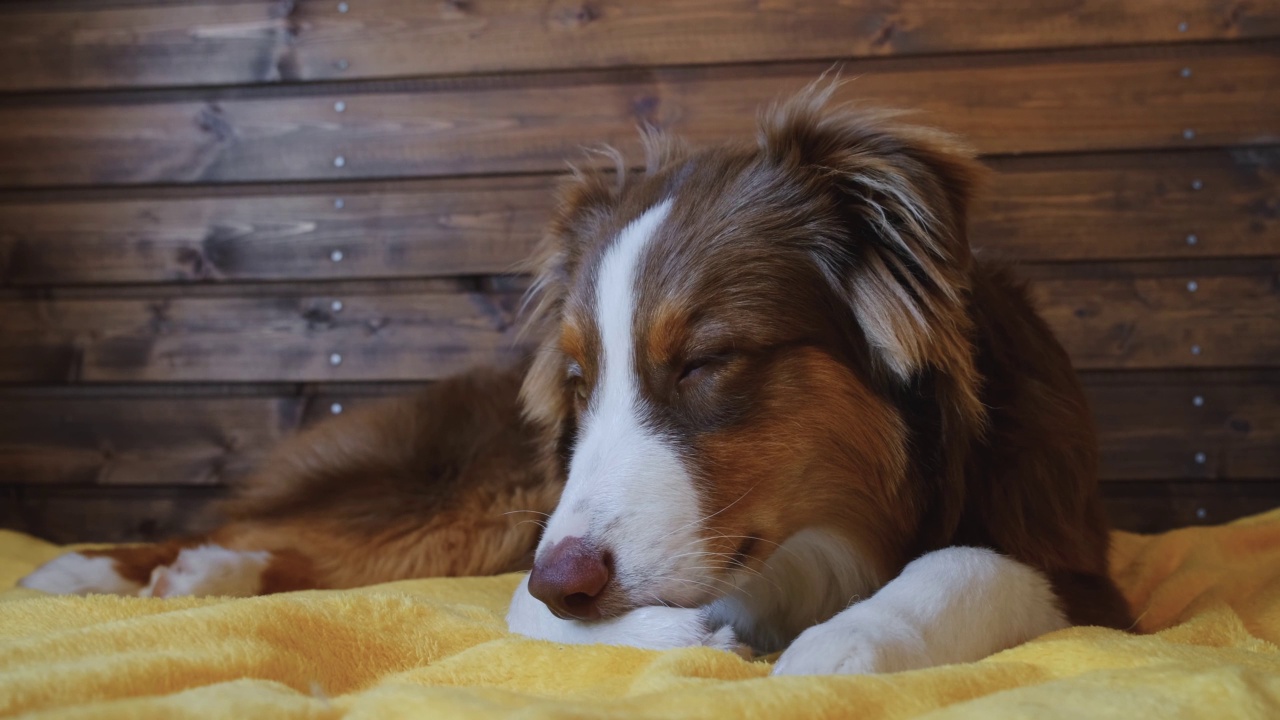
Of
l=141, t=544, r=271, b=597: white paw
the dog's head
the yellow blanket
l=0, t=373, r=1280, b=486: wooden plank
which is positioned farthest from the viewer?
l=0, t=373, r=1280, b=486: wooden plank

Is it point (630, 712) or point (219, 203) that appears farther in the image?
point (219, 203)

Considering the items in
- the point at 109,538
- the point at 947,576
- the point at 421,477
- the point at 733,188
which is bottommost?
the point at 109,538

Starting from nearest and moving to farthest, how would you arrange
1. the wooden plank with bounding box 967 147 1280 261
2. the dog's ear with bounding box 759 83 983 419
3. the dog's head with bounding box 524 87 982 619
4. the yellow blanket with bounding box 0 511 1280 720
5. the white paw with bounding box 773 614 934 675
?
1. the yellow blanket with bounding box 0 511 1280 720
2. the white paw with bounding box 773 614 934 675
3. the dog's head with bounding box 524 87 982 619
4. the dog's ear with bounding box 759 83 983 419
5. the wooden plank with bounding box 967 147 1280 261

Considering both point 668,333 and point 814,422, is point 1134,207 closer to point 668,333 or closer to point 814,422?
point 814,422

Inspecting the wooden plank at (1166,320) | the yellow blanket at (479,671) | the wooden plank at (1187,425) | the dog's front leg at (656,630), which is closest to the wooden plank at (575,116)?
the wooden plank at (1166,320)

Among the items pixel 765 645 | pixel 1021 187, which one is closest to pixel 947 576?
pixel 765 645

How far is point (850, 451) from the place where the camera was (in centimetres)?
164

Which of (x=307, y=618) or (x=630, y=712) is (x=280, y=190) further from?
(x=630, y=712)

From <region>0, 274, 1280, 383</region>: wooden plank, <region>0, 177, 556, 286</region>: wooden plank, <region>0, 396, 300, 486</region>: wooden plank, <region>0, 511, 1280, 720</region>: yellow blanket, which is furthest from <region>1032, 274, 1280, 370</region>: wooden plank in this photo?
<region>0, 396, 300, 486</region>: wooden plank

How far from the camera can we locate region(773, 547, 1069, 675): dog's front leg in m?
1.27

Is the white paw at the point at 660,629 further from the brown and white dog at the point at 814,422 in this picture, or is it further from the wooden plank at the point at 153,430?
the wooden plank at the point at 153,430

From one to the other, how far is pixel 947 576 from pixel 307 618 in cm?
97

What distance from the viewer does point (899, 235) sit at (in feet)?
5.52

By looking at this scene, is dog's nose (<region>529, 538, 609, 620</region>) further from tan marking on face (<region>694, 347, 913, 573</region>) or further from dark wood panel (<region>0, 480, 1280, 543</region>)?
dark wood panel (<region>0, 480, 1280, 543</region>)
